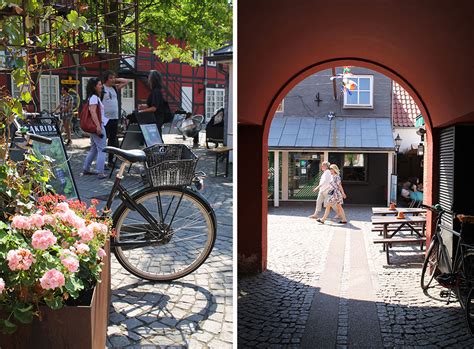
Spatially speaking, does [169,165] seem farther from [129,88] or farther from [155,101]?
[129,88]

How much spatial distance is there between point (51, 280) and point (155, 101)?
1424 millimetres

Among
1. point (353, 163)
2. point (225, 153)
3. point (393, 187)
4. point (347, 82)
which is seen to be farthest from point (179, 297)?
point (353, 163)

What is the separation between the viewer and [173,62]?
124 inches

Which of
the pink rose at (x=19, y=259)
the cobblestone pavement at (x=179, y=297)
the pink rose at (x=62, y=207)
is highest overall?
the pink rose at (x=62, y=207)

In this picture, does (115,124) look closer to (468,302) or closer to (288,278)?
(468,302)

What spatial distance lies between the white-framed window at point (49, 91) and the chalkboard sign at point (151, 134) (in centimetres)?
48

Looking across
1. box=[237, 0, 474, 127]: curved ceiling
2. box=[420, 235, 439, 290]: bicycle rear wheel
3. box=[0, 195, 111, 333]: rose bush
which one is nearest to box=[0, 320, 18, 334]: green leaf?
box=[0, 195, 111, 333]: rose bush

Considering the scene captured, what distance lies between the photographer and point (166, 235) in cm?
329

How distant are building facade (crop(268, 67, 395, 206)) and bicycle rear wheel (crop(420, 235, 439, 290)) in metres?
11.5

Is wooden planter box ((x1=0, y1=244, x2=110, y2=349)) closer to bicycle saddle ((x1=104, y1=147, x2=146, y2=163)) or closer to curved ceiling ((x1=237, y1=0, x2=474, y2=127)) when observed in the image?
bicycle saddle ((x1=104, y1=147, x2=146, y2=163))

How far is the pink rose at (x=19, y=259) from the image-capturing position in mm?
1992

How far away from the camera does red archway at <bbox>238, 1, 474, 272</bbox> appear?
15.5 ft

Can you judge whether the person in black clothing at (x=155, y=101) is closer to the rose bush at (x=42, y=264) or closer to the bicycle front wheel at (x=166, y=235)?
the bicycle front wheel at (x=166, y=235)

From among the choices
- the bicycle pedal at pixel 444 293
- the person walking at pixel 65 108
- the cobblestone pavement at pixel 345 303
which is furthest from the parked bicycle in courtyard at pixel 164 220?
the bicycle pedal at pixel 444 293
